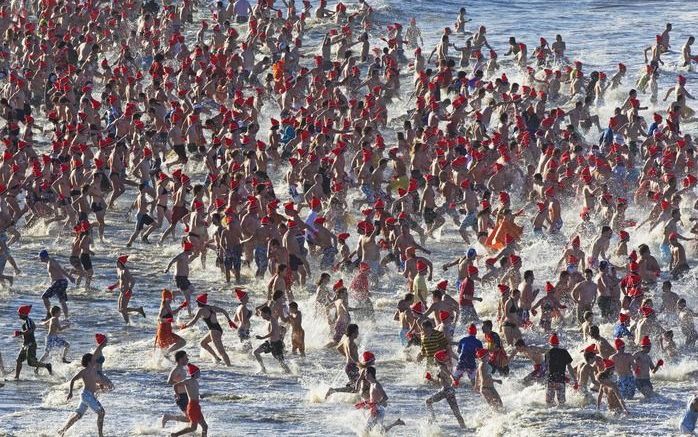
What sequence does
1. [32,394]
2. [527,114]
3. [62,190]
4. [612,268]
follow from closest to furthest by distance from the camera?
[32,394] → [612,268] → [62,190] → [527,114]

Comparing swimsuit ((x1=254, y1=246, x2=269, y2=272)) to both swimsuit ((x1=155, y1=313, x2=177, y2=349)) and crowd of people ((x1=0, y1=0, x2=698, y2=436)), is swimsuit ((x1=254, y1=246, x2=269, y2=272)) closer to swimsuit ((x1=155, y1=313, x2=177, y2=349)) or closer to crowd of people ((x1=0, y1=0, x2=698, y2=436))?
crowd of people ((x1=0, y1=0, x2=698, y2=436))

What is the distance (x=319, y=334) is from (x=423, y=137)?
7739 millimetres

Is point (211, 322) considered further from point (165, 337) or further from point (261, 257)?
point (261, 257)

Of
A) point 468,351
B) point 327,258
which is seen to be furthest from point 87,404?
point 327,258

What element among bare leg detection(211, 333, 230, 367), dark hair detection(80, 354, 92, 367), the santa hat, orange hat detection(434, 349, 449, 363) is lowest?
bare leg detection(211, 333, 230, 367)

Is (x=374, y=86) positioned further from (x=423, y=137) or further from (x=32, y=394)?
(x=32, y=394)

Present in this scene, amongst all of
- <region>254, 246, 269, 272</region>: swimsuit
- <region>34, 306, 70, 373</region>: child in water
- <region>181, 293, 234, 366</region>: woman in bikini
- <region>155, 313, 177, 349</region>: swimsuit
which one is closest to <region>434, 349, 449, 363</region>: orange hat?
<region>181, 293, 234, 366</region>: woman in bikini

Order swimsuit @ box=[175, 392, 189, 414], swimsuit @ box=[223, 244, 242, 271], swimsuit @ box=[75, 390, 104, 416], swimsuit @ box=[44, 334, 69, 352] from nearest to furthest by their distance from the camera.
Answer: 1. swimsuit @ box=[75, 390, 104, 416]
2. swimsuit @ box=[175, 392, 189, 414]
3. swimsuit @ box=[44, 334, 69, 352]
4. swimsuit @ box=[223, 244, 242, 271]

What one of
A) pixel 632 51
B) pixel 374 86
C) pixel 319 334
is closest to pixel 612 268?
pixel 319 334

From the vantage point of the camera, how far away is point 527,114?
29.2 meters

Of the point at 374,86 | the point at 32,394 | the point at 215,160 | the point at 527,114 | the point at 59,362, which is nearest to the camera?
the point at 32,394

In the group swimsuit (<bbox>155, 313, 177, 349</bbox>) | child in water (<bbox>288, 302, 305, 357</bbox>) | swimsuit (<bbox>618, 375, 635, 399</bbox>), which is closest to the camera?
swimsuit (<bbox>618, 375, 635, 399</bbox>)

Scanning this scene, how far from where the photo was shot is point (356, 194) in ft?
88.8

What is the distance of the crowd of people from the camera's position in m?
19.1
